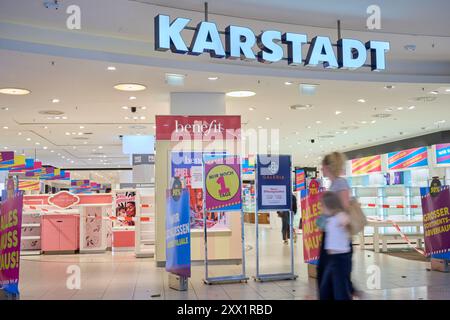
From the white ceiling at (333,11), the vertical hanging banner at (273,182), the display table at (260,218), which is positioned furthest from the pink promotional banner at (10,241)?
the display table at (260,218)

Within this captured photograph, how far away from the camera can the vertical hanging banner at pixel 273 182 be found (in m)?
7.19

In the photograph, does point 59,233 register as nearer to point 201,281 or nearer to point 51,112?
point 51,112

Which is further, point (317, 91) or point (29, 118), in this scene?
point (29, 118)

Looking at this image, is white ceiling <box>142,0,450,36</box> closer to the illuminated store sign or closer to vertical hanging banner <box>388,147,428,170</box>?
the illuminated store sign

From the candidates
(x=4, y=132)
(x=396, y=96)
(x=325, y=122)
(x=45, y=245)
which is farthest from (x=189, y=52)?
(x=4, y=132)

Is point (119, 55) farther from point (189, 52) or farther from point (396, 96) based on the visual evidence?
point (396, 96)

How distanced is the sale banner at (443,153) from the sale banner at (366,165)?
3728 millimetres

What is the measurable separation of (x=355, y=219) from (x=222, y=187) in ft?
11.7

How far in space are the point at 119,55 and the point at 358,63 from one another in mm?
3606

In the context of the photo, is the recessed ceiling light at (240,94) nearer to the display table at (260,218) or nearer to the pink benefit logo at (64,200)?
the pink benefit logo at (64,200)

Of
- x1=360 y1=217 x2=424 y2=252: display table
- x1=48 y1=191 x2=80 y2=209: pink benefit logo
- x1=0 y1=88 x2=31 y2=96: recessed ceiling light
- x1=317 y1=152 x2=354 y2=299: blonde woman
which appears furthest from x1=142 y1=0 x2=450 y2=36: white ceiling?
x1=48 y1=191 x2=80 y2=209: pink benefit logo

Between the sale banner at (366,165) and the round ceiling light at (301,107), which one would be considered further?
the sale banner at (366,165)

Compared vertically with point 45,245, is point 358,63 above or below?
above

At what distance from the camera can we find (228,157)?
7.88 m
